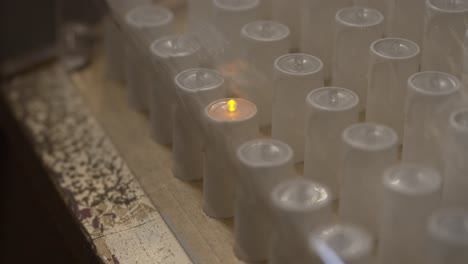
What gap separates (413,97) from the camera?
644mm

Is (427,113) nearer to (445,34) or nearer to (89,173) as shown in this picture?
(445,34)

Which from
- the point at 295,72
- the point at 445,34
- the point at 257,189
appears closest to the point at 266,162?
the point at 257,189

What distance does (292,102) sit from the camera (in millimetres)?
707

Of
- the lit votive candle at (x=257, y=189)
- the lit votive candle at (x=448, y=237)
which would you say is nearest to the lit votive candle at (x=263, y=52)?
the lit votive candle at (x=257, y=189)

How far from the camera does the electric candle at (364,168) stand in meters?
Result: 0.60

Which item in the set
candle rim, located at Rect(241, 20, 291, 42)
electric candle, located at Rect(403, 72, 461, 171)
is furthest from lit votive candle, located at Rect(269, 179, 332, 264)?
candle rim, located at Rect(241, 20, 291, 42)

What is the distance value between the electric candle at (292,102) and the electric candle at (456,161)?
0.15 meters

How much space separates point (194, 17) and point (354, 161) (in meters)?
0.34

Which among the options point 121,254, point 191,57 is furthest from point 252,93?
point 121,254

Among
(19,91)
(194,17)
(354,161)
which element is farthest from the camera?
(19,91)

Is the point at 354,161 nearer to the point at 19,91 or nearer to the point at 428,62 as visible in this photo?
the point at 428,62

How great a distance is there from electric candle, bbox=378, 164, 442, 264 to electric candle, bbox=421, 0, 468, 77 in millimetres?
178

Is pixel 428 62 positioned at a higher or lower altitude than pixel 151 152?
higher

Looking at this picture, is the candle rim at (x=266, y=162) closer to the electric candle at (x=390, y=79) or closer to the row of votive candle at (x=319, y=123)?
the row of votive candle at (x=319, y=123)
